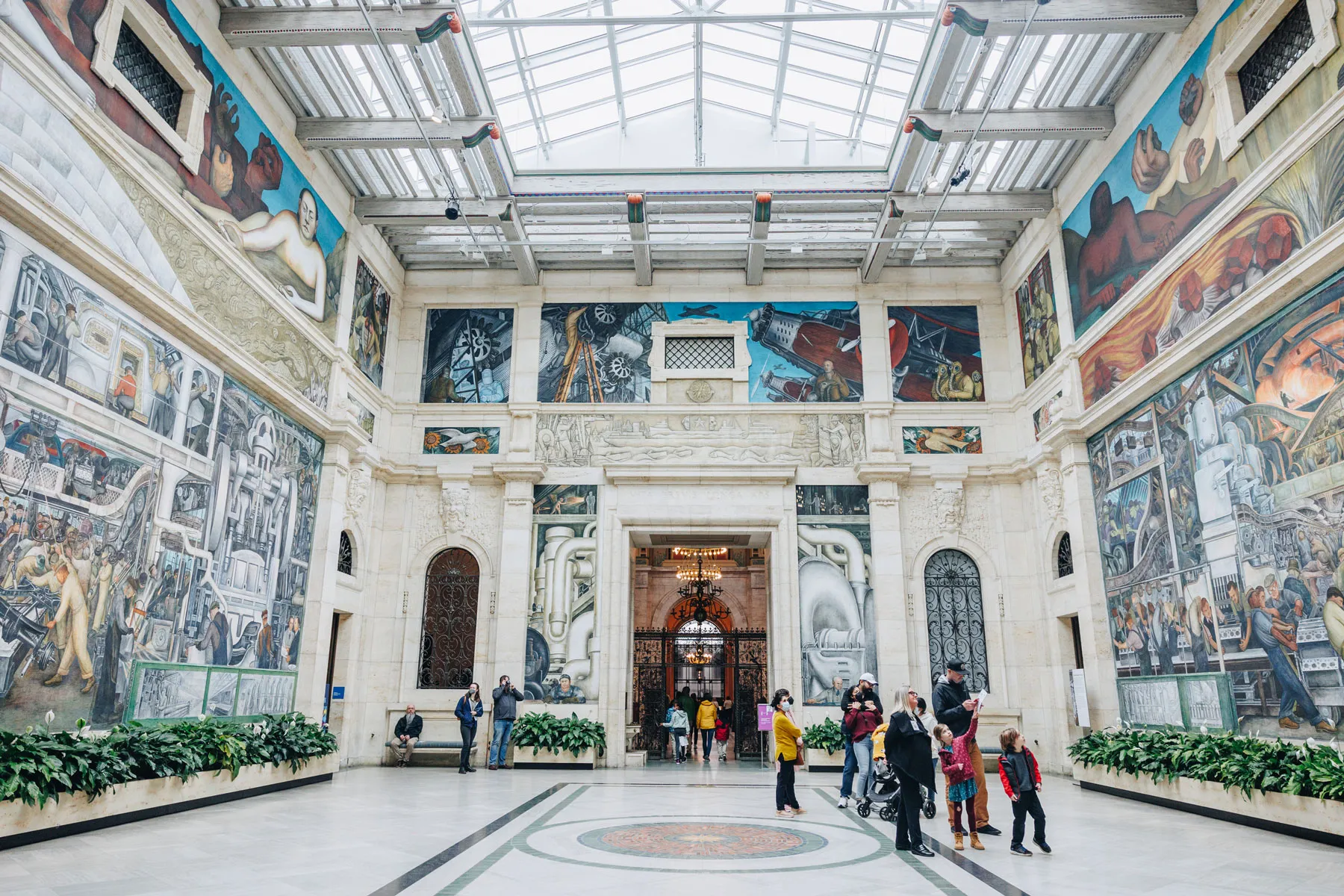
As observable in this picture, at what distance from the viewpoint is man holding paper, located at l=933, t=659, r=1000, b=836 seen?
25.1ft

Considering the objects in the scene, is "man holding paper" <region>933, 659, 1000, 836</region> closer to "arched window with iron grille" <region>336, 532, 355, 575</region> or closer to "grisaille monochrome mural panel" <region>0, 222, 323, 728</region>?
"grisaille monochrome mural panel" <region>0, 222, 323, 728</region>

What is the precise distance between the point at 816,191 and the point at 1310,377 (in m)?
8.40

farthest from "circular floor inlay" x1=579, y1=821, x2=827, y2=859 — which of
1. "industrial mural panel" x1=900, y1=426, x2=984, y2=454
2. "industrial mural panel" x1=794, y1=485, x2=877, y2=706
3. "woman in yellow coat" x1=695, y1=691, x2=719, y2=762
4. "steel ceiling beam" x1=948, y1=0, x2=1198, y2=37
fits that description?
"woman in yellow coat" x1=695, y1=691, x2=719, y2=762

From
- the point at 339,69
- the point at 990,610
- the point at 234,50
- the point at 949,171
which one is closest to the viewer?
the point at 234,50

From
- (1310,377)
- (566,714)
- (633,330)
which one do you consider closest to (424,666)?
(566,714)

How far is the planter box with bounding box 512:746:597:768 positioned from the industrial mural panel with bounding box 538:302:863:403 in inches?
259

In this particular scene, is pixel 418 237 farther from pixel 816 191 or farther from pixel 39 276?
pixel 39 276

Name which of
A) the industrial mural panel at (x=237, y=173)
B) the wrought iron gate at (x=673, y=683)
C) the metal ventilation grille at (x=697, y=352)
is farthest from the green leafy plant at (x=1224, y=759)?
the industrial mural panel at (x=237, y=173)

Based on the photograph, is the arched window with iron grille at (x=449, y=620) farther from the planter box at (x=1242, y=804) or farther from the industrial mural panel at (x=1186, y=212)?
the industrial mural panel at (x=1186, y=212)

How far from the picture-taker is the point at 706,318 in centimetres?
1770

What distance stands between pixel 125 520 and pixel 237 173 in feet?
16.7

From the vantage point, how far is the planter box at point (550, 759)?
14.9 meters

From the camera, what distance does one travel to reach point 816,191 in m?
15.0

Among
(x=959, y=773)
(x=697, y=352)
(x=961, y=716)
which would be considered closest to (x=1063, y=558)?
(x=961, y=716)
